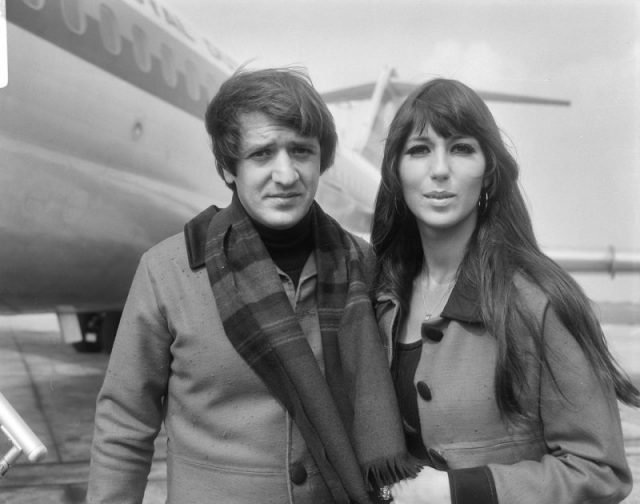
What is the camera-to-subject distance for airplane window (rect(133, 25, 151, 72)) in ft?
11.6

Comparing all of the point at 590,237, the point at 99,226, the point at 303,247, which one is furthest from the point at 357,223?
the point at 303,247

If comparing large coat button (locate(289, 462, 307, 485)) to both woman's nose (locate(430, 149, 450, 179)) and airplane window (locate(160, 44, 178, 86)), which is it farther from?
airplane window (locate(160, 44, 178, 86))

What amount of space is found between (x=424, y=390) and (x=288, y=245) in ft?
1.30

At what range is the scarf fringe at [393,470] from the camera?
1.22m

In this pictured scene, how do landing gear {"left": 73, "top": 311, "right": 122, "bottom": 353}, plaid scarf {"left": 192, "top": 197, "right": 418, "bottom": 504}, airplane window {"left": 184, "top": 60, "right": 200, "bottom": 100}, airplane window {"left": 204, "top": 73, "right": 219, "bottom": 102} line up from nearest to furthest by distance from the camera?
plaid scarf {"left": 192, "top": 197, "right": 418, "bottom": 504}
airplane window {"left": 184, "top": 60, "right": 200, "bottom": 100}
airplane window {"left": 204, "top": 73, "right": 219, "bottom": 102}
landing gear {"left": 73, "top": 311, "right": 122, "bottom": 353}

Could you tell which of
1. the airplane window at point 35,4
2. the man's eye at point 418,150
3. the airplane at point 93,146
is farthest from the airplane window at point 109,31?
the man's eye at point 418,150

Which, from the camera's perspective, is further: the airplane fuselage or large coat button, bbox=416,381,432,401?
the airplane fuselage

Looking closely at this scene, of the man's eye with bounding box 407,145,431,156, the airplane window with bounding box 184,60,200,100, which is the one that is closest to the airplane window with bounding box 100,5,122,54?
the airplane window with bounding box 184,60,200,100

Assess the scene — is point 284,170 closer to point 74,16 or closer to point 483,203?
point 483,203

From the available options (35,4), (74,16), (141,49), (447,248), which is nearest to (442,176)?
(447,248)

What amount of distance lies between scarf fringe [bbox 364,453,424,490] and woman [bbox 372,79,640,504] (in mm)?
17

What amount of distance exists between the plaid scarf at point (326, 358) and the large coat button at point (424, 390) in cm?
5

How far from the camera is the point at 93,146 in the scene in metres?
3.27

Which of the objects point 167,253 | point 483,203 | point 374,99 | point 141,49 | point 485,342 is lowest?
point 485,342
